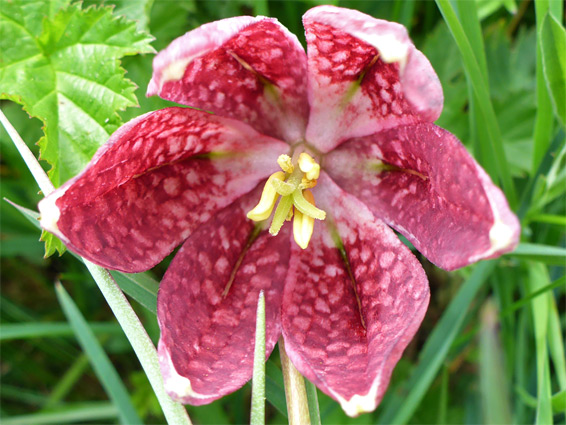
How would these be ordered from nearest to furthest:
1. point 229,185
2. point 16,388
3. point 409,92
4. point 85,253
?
point 409,92
point 85,253
point 229,185
point 16,388

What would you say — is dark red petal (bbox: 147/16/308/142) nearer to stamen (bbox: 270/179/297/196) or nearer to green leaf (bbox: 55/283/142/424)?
stamen (bbox: 270/179/297/196)

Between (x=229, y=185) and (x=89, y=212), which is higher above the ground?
(x=89, y=212)

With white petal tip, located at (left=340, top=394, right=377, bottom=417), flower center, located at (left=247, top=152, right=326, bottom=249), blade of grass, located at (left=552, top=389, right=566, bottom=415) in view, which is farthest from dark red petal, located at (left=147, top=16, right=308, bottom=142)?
blade of grass, located at (left=552, top=389, right=566, bottom=415)

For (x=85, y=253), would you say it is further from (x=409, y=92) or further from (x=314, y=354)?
(x=409, y=92)

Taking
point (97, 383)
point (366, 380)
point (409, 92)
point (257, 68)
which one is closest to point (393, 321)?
point (366, 380)

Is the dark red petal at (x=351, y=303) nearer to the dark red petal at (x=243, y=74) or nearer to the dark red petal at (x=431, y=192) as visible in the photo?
the dark red petal at (x=431, y=192)

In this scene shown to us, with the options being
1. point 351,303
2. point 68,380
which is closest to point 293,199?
point 351,303
